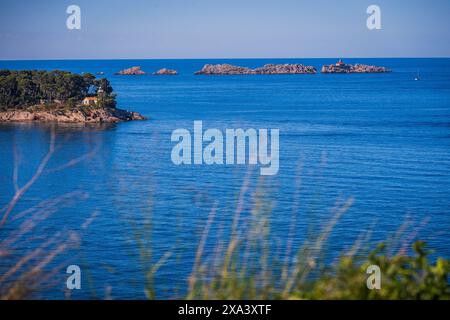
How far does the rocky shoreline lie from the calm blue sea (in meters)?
3.13

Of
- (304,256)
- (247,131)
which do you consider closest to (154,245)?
(304,256)

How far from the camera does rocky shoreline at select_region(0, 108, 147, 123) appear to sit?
6994 centimetres

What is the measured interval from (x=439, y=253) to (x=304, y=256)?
70.0ft

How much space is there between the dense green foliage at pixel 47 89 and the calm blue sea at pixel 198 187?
5498mm

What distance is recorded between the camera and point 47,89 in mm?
73062

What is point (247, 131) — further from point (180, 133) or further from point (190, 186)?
point (190, 186)

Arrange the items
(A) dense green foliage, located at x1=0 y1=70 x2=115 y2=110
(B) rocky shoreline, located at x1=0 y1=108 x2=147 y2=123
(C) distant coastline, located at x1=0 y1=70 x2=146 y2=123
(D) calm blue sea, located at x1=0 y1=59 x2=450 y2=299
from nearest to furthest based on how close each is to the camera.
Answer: (D) calm blue sea, located at x1=0 y1=59 x2=450 y2=299, (B) rocky shoreline, located at x1=0 y1=108 x2=147 y2=123, (C) distant coastline, located at x1=0 y1=70 x2=146 y2=123, (A) dense green foliage, located at x1=0 y1=70 x2=115 y2=110

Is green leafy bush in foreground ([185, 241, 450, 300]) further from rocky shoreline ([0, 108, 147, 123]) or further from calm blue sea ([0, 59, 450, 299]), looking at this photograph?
rocky shoreline ([0, 108, 147, 123])

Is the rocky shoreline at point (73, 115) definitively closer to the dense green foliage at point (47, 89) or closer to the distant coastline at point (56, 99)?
the distant coastline at point (56, 99)

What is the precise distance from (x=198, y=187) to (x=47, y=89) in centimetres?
4400

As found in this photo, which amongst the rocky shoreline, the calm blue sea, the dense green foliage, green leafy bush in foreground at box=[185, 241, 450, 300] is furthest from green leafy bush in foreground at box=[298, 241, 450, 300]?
the dense green foliage

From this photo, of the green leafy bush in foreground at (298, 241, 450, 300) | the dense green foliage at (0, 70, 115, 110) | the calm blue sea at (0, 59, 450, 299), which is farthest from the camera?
the dense green foliage at (0, 70, 115, 110)

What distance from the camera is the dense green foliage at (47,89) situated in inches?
2817
